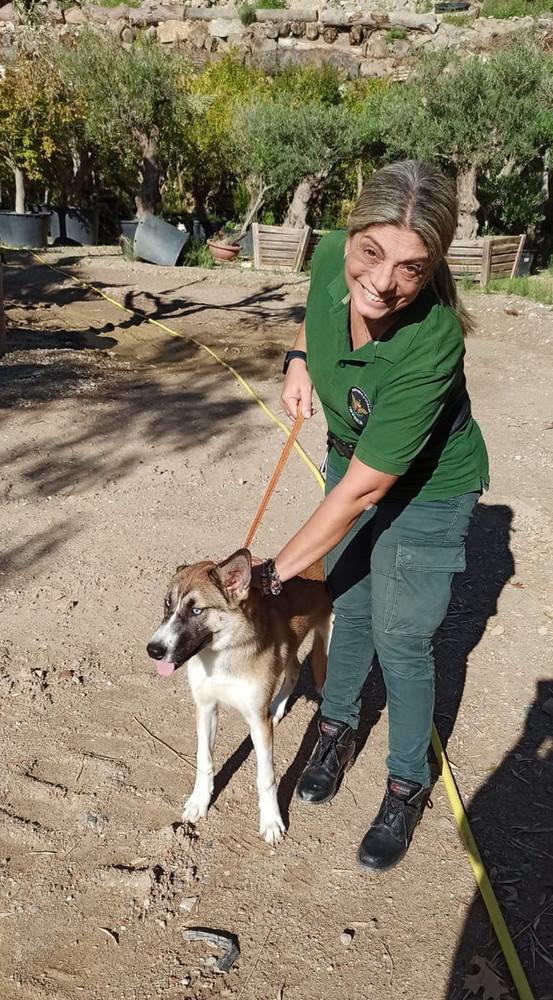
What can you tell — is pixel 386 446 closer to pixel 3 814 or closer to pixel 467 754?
pixel 467 754

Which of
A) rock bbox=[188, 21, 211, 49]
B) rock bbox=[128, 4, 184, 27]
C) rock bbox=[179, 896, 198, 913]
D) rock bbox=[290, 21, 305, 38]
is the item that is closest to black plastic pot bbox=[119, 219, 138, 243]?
rock bbox=[188, 21, 211, 49]

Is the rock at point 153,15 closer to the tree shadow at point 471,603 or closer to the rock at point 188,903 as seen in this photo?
the tree shadow at point 471,603

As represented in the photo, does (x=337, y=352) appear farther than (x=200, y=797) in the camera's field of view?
No

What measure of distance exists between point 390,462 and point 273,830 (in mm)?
1571

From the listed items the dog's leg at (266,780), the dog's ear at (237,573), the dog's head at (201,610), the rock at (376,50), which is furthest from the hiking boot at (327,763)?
the rock at (376,50)

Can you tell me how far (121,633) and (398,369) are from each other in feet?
8.07

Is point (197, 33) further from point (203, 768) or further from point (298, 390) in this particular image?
point (203, 768)

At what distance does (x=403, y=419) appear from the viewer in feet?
7.07

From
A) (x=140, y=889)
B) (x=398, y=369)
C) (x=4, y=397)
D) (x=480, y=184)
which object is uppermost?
(x=480, y=184)

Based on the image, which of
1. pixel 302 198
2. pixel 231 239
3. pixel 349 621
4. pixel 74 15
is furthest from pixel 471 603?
pixel 74 15

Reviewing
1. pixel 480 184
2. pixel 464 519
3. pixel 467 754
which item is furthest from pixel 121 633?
pixel 480 184

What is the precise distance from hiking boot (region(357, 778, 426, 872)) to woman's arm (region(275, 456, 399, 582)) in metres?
1.05

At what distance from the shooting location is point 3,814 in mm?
2904

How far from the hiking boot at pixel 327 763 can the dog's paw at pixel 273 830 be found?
20cm
